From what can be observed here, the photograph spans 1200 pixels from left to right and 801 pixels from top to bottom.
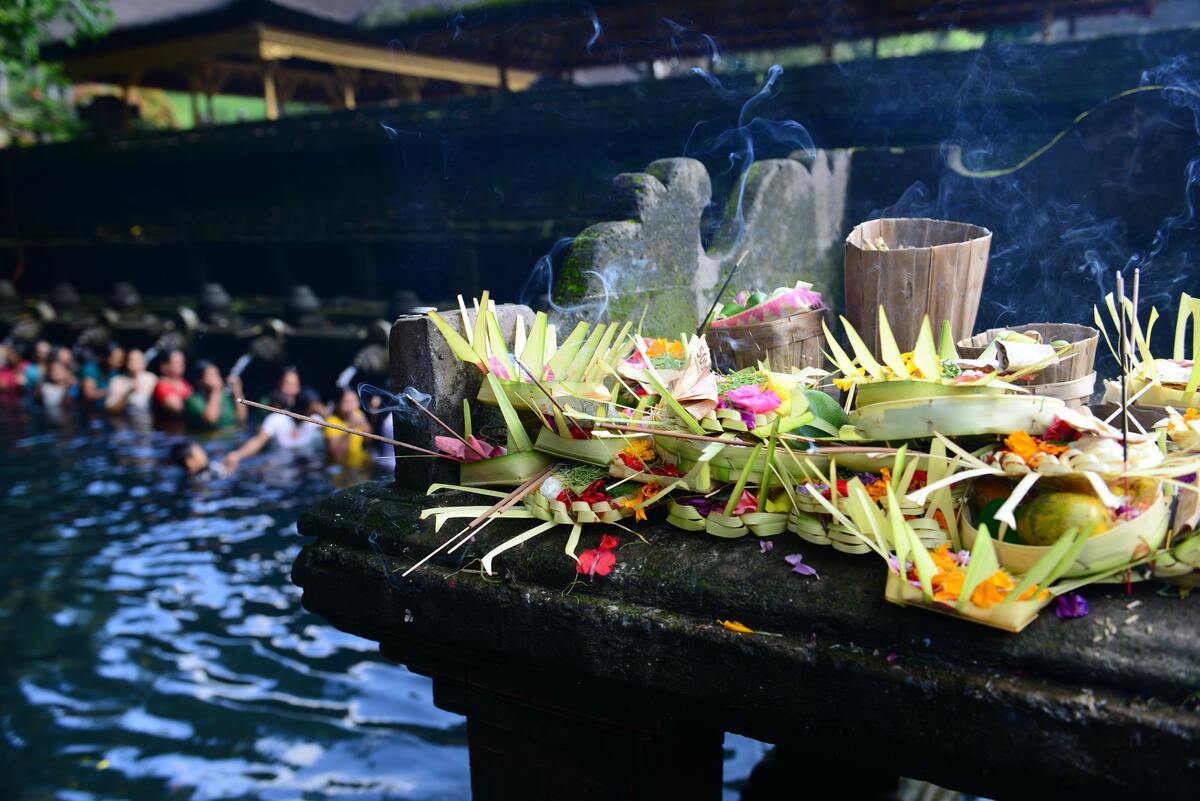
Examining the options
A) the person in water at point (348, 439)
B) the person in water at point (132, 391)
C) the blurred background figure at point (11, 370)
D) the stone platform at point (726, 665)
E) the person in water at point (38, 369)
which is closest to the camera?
the stone platform at point (726, 665)

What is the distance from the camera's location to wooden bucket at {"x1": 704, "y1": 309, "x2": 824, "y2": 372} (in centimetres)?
284

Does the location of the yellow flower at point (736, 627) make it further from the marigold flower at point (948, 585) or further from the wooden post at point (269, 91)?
the wooden post at point (269, 91)

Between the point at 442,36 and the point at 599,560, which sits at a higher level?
the point at 442,36

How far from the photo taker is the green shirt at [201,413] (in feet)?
38.9

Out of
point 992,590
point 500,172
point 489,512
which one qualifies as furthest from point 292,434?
point 992,590

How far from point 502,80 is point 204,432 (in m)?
6.09

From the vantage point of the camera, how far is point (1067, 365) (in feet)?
7.02

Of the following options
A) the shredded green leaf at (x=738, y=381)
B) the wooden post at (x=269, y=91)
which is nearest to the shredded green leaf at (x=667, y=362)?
the shredded green leaf at (x=738, y=381)

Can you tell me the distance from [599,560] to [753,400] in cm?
47

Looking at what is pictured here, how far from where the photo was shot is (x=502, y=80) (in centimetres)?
1270

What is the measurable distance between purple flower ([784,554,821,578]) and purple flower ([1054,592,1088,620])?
0.40 metres

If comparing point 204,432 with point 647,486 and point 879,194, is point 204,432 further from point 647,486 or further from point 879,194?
point 647,486

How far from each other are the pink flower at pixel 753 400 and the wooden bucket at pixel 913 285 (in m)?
0.96

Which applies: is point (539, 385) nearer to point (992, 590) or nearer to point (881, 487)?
point (881, 487)
